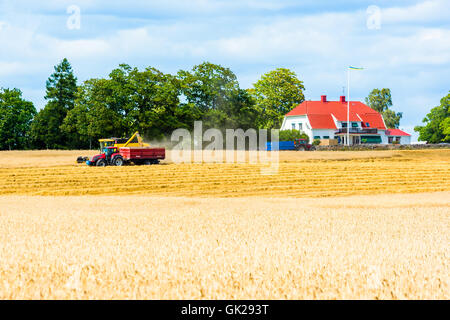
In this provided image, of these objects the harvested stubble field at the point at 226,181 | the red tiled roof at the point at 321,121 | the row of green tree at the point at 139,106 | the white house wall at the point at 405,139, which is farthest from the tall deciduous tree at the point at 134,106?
the white house wall at the point at 405,139

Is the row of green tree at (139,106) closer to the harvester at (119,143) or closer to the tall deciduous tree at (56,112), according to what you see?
the tall deciduous tree at (56,112)

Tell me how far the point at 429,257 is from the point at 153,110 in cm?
7856

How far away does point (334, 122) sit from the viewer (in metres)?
114

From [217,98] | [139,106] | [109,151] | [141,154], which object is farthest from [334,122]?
[109,151]

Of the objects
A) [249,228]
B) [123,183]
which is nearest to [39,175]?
[123,183]

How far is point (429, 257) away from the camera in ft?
24.2

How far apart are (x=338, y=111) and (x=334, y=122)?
4092mm

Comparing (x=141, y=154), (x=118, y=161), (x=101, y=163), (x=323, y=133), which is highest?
(x=323, y=133)

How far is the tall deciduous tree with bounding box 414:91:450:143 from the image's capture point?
136 meters

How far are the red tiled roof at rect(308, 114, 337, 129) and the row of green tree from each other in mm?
7712

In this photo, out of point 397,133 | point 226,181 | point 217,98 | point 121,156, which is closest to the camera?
point 226,181

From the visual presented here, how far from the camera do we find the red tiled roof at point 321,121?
112m

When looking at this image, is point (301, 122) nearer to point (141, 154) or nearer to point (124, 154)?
point (141, 154)

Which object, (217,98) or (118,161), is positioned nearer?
(118,161)
